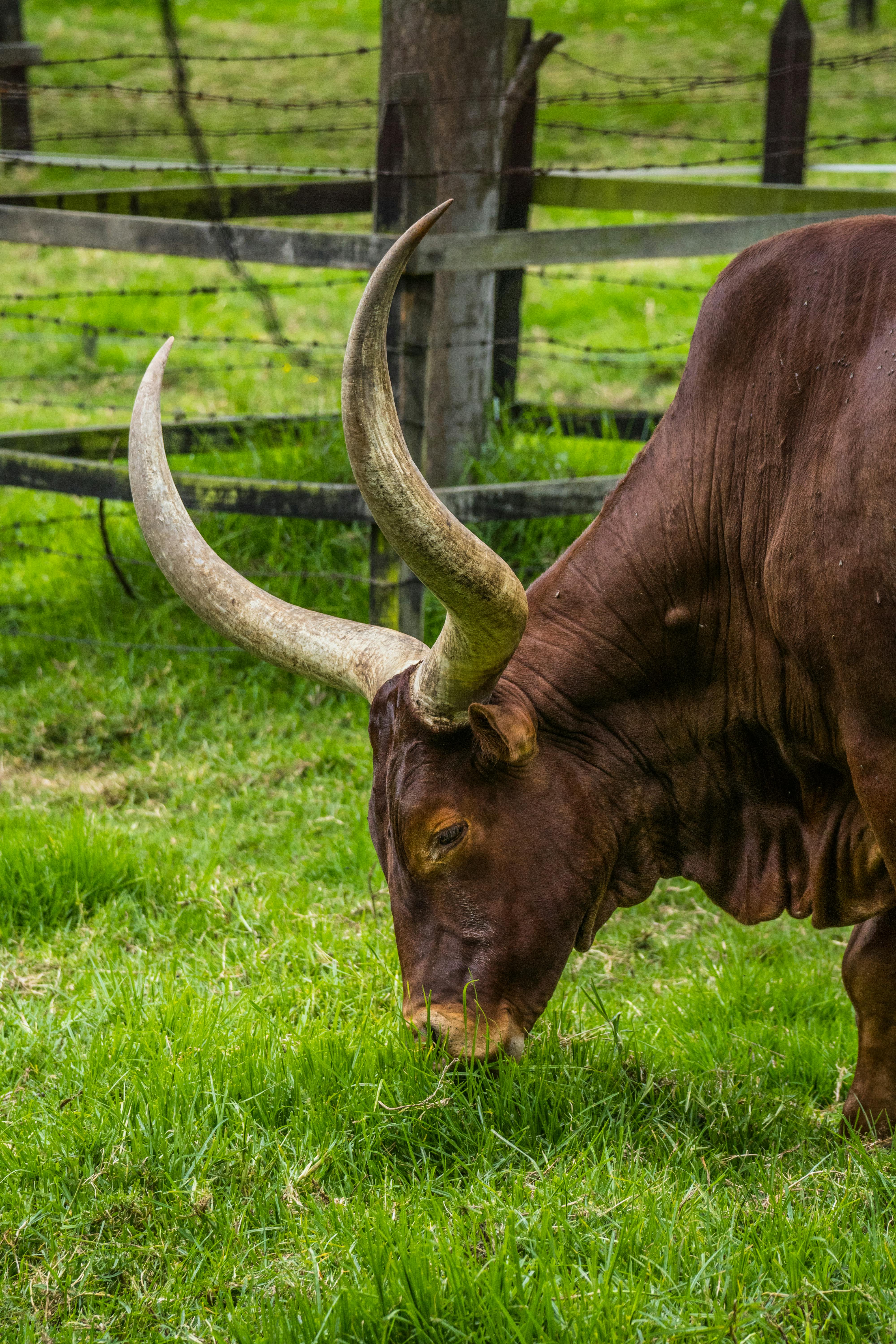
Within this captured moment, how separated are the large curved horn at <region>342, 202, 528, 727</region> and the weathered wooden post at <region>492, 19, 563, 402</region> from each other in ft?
11.0

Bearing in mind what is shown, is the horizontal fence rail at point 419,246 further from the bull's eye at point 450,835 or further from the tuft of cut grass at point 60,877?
the bull's eye at point 450,835

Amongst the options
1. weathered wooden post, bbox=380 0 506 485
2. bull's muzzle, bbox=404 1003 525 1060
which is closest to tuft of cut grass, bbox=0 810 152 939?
bull's muzzle, bbox=404 1003 525 1060

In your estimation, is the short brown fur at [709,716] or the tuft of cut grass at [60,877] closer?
the short brown fur at [709,716]

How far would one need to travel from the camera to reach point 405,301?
16.5 feet

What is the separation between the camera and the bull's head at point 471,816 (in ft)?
8.94

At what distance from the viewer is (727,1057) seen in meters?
3.23

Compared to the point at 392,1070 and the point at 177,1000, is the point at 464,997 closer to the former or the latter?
the point at 392,1070

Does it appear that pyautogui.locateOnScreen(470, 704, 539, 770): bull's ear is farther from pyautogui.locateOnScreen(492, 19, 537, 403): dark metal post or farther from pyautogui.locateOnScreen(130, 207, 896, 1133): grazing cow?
pyautogui.locateOnScreen(492, 19, 537, 403): dark metal post

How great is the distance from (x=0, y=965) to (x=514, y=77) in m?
4.51

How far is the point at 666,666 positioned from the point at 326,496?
253 centimetres

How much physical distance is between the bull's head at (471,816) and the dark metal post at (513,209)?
3.27m

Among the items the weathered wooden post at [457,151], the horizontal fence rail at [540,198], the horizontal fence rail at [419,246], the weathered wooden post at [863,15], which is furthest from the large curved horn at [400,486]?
the weathered wooden post at [863,15]

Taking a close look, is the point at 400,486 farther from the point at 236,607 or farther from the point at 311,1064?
the point at 311,1064

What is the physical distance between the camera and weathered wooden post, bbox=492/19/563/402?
20.0 ft
